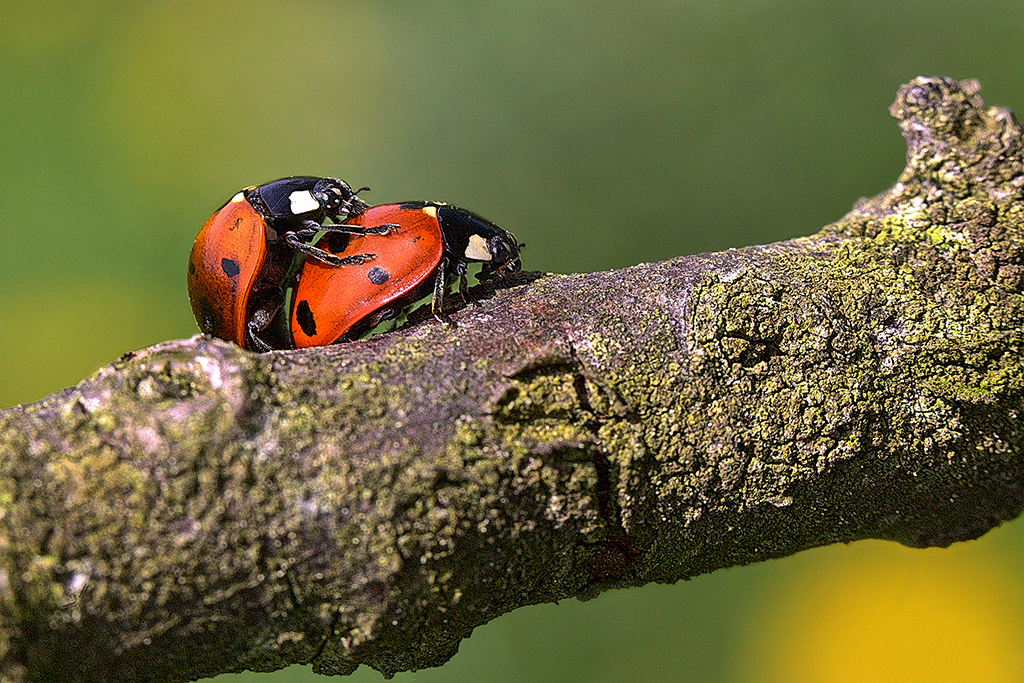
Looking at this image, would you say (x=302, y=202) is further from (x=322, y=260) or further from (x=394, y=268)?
(x=394, y=268)

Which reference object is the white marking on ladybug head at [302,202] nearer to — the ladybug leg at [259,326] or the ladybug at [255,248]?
the ladybug at [255,248]

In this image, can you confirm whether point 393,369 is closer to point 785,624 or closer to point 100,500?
point 100,500

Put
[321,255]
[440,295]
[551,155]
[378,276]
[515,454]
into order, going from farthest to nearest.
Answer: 1. [551,155]
2. [321,255]
3. [378,276]
4. [440,295]
5. [515,454]

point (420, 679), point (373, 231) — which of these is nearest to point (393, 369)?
point (373, 231)

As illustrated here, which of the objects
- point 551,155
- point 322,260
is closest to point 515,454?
point 322,260

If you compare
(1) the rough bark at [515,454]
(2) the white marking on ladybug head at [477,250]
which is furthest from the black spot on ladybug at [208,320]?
(1) the rough bark at [515,454]

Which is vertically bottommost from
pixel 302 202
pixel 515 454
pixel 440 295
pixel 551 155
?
pixel 515 454
